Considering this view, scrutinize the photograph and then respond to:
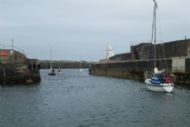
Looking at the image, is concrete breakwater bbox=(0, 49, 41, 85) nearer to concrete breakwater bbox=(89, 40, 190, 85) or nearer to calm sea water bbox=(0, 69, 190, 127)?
concrete breakwater bbox=(89, 40, 190, 85)

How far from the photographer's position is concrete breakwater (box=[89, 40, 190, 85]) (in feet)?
188

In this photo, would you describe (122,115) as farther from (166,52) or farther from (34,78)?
(166,52)

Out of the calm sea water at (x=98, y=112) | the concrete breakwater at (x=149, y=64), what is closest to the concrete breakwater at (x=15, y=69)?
the concrete breakwater at (x=149, y=64)

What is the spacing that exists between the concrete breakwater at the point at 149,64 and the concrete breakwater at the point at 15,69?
19.5m

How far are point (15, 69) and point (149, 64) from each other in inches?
885

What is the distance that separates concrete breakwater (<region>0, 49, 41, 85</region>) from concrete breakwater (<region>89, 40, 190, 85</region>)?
1946cm

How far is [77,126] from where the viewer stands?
24.6 meters

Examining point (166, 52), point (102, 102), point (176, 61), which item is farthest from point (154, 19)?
point (102, 102)

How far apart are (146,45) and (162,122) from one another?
60089mm

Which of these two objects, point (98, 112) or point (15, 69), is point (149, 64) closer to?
point (15, 69)

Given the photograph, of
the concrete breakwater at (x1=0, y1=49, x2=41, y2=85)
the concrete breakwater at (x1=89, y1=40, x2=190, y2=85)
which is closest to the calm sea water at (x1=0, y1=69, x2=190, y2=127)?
the concrete breakwater at (x1=89, y1=40, x2=190, y2=85)

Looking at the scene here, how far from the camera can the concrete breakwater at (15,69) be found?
61.1 m

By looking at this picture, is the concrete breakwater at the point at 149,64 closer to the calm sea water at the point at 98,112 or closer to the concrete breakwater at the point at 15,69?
the calm sea water at the point at 98,112

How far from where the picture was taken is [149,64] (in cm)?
7025
